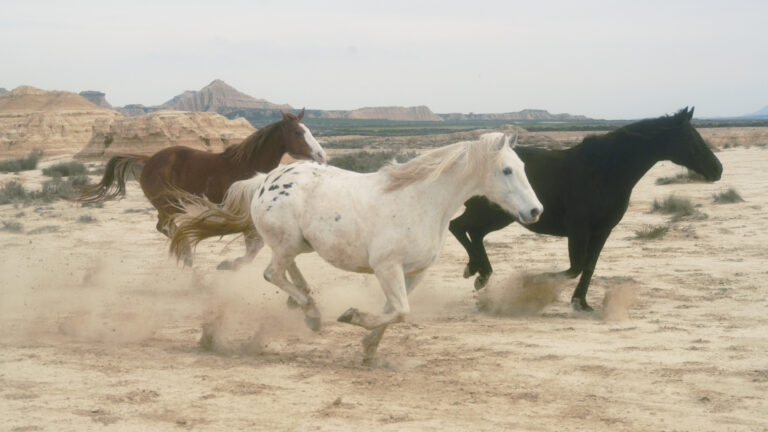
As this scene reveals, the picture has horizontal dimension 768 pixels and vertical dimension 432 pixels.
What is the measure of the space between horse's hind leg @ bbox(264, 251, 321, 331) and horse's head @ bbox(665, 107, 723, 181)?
3.88 m

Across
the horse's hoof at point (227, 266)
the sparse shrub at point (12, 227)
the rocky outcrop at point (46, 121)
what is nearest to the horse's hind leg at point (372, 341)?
the horse's hoof at point (227, 266)

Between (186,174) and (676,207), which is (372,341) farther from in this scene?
(676,207)

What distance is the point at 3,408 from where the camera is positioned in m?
4.55

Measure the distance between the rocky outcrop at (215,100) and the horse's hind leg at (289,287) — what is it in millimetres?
153673

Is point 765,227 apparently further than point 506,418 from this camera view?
Yes

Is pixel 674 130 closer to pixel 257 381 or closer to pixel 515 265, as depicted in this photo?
pixel 515 265

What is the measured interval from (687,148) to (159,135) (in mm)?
27274

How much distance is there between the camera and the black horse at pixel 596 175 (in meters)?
7.45

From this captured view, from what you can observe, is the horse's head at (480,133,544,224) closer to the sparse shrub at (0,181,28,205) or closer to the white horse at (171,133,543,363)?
the white horse at (171,133,543,363)

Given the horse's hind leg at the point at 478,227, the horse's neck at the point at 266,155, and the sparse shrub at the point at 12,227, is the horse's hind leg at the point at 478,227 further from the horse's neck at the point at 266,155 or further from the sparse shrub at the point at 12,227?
the sparse shrub at the point at 12,227

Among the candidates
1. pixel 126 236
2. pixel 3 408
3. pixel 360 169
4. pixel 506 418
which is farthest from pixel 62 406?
pixel 360 169

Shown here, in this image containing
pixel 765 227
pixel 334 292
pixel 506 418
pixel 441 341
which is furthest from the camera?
pixel 765 227

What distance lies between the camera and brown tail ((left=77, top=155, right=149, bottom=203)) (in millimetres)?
10070

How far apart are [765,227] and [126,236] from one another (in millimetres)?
10077
